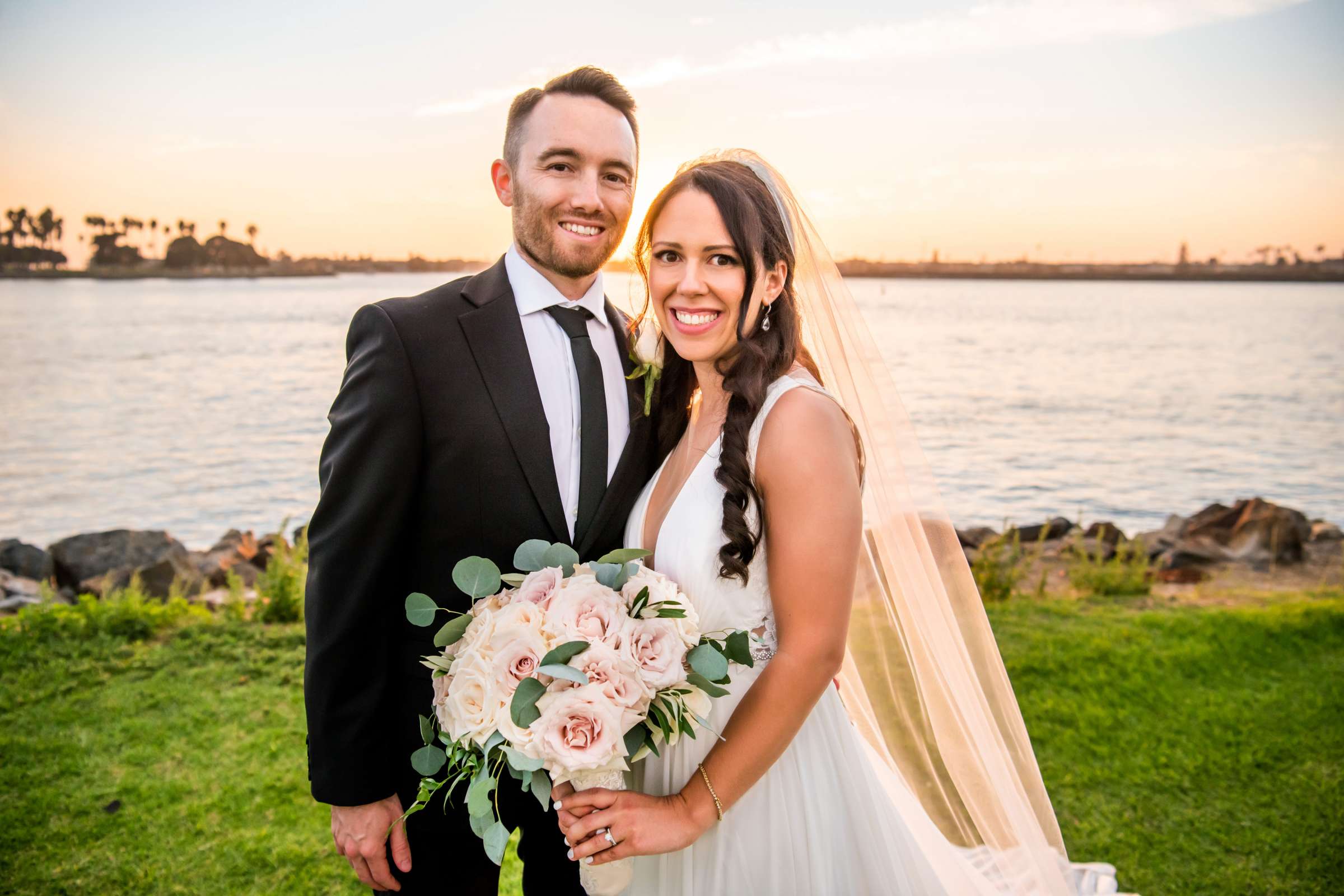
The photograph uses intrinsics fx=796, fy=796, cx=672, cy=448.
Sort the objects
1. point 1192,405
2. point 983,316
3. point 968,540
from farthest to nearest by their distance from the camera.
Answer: point 983,316 < point 1192,405 < point 968,540

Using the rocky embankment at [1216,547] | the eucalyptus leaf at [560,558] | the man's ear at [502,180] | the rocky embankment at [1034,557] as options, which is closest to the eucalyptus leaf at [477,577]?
the eucalyptus leaf at [560,558]

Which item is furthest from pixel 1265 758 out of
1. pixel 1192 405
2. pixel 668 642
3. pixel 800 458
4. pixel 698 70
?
pixel 1192 405

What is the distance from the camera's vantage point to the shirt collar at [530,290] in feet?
8.19

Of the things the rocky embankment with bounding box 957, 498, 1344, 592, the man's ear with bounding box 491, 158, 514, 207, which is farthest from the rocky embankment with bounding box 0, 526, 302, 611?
the rocky embankment with bounding box 957, 498, 1344, 592

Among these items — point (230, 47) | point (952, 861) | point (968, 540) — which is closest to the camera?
point (952, 861)

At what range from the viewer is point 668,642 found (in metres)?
1.72

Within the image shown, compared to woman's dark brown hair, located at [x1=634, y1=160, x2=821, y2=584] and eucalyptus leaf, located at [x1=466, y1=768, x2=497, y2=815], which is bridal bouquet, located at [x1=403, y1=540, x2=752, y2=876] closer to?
eucalyptus leaf, located at [x1=466, y1=768, x2=497, y2=815]

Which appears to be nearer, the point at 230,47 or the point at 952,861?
the point at 952,861

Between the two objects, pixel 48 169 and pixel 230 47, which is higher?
pixel 230 47

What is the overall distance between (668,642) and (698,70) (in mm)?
17694

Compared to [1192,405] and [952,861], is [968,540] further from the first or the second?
[1192,405]

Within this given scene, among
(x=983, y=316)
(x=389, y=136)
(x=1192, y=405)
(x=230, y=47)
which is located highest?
(x=230, y=47)

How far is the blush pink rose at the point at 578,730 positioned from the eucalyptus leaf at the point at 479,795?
6.1 inches

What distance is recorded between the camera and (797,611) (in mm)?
2133
